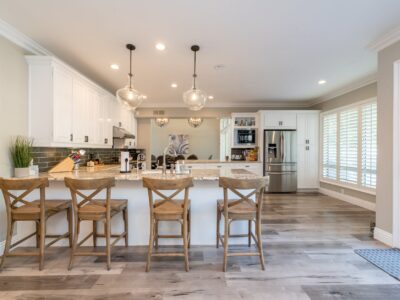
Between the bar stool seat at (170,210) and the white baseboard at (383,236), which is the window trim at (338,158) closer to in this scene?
the white baseboard at (383,236)

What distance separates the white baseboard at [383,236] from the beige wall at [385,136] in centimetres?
5

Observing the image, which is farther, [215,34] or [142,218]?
[142,218]

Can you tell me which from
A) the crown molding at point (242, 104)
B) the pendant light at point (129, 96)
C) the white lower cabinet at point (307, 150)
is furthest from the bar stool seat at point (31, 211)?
the white lower cabinet at point (307, 150)

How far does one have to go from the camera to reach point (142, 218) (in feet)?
9.72

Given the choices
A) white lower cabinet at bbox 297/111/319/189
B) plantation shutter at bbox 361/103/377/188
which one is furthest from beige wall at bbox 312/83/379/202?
white lower cabinet at bbox 297/111/319/189

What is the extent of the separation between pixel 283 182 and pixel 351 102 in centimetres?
249

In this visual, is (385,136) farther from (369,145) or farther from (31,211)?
(31,211)

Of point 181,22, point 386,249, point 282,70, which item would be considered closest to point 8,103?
point 181,22

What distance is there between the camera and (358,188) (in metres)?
4.88

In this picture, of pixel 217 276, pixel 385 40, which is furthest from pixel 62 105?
pixel 385 40

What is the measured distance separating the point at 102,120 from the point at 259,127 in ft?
13.4

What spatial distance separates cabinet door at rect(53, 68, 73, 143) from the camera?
308cm

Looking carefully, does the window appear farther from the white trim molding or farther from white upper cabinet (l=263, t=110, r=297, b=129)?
the white trim molding

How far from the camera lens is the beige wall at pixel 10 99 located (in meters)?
2.64
